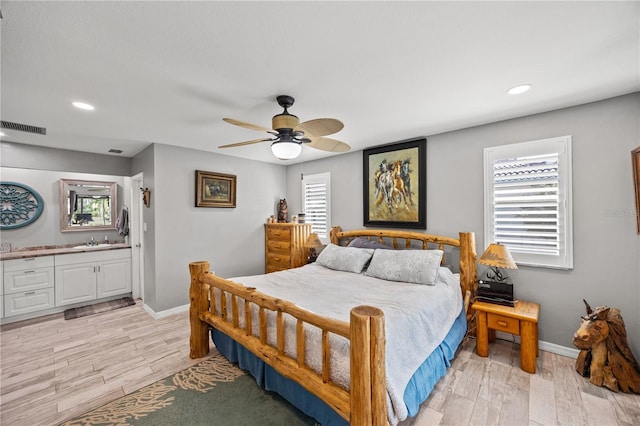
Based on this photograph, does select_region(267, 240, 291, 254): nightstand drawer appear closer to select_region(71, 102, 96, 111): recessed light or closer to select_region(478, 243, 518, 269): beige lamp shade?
select_region(478, 243, 518, 269): beige lamp shade

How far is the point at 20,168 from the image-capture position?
3.77m

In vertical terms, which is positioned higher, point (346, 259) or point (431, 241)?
point (431, 241)

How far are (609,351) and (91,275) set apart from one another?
640 cm

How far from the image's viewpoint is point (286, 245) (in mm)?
4543

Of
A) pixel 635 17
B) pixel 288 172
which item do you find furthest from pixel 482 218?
pixel 288 172

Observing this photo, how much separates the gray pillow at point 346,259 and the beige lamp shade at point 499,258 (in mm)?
1319

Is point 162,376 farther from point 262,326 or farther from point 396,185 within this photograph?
point 396,185

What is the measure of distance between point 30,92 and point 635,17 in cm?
410

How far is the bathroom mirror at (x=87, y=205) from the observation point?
169 inches

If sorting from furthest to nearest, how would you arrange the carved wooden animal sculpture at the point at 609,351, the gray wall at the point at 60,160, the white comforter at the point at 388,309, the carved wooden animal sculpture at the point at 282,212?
the carved wooden animal sculpture at the point at 282,212
the gray wall at the point at 60,160
the carved wooden animal sculpture at the point at 609,351
the white comforter at the point at 388,309

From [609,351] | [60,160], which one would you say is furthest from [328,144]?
[60,160]

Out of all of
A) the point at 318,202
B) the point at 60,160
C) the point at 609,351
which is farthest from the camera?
the point at 318,202

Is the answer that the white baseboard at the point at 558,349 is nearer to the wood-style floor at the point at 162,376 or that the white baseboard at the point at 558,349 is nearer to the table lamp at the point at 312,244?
the wood-style floor at the point at 162,376

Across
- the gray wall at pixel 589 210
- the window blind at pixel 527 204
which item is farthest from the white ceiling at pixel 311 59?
the window blind at pixel 527 204
